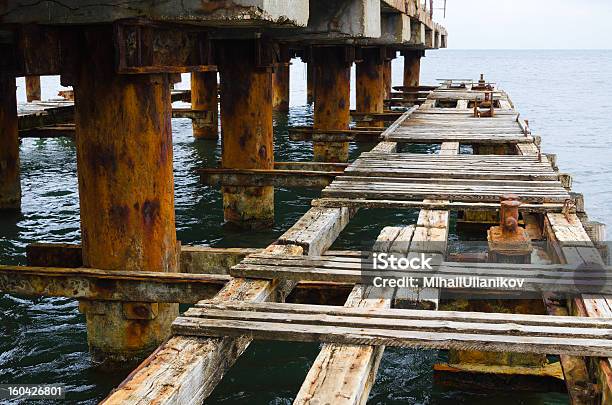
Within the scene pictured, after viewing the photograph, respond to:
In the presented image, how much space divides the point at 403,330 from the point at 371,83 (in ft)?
48.7

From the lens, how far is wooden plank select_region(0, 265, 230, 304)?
190 inches

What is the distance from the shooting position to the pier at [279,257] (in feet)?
11.0

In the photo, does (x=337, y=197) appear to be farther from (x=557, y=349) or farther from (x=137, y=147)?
(x=557, y=349)

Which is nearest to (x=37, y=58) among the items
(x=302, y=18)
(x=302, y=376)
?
(x=302, y=18)

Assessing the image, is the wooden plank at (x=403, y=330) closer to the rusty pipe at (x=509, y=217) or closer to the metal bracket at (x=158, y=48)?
the rusty pipe at (x=509, y=217)

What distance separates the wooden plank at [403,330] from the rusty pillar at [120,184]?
6.13 feet

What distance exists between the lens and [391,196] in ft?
21.1

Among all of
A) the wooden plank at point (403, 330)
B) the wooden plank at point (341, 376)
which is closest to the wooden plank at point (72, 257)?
the wooden plank at point (403, 330)

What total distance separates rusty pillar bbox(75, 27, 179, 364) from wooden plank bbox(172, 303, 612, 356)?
1869mm

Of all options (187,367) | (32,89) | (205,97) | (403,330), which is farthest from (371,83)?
(187,367)

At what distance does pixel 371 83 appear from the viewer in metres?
17.9

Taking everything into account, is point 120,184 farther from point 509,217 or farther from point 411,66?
point 411,66

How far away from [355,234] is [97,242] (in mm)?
5914

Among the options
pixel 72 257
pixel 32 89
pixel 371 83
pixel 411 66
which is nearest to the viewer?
pixel 72 257
